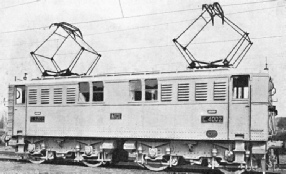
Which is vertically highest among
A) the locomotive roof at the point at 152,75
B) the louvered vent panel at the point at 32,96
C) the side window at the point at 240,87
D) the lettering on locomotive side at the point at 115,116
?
the locomotive roof at the point at 152,75

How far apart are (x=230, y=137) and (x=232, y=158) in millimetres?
802

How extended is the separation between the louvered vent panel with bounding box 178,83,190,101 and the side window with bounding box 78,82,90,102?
408 centimetres

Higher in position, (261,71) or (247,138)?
(261,71)

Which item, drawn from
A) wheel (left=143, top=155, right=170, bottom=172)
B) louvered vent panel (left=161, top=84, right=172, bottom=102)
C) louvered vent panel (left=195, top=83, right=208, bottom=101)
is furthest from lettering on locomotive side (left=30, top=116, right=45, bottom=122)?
louvered vent panel (left=195, top=83, right=208, bottom=101)

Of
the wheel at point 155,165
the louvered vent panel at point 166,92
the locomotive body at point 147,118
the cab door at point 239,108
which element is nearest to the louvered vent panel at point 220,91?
the locomotive body at point 147,118

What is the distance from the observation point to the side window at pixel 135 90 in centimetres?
1532

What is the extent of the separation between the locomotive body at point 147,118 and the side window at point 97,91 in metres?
0.02

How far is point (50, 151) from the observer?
57.0 ft

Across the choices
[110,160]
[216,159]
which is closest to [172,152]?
[216,159]

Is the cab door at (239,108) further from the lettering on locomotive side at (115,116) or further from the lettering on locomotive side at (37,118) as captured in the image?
the lettering on locomotive side at (37,118)

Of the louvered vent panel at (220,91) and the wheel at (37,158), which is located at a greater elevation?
the louvered vent panel at (220,91)

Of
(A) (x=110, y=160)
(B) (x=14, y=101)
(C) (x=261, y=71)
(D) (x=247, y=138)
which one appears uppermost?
(C) (x=261, y=71)

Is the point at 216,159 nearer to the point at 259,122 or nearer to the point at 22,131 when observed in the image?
the point at 259,122

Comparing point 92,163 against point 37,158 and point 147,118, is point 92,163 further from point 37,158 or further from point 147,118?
point 147,118
